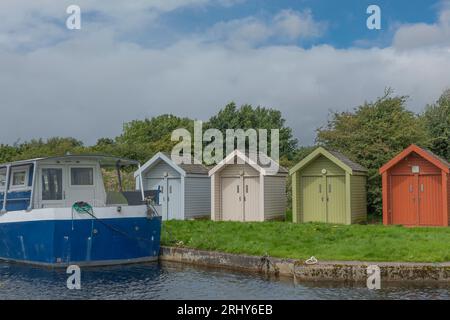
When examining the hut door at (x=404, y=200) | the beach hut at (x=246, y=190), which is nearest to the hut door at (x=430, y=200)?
the hut door at (x=404, y=200)

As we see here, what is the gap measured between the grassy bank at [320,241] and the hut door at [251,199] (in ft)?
11.6

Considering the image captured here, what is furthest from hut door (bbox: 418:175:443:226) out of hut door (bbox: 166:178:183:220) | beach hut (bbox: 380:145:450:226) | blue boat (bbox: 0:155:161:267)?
hut door (bbox: 166:178:183:220)

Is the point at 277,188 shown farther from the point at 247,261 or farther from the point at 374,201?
the point at 247,261

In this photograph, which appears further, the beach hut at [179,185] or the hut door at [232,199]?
the beach hut at [179,185]

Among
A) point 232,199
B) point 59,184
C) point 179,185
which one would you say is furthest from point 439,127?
point 59,184

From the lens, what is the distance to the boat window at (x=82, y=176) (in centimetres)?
2034

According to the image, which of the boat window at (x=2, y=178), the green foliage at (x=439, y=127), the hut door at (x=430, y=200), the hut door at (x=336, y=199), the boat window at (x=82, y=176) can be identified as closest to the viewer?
the boat window at (x=82, y=176)

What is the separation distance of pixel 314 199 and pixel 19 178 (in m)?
11.9

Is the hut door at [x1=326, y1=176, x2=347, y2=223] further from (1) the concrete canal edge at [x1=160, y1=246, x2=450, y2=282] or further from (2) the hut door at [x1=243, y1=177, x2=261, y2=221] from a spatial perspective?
(1) the concrete canal edge at [x1=160, y1=246, x2=450, y2=282]

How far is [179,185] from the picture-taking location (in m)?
29.5
